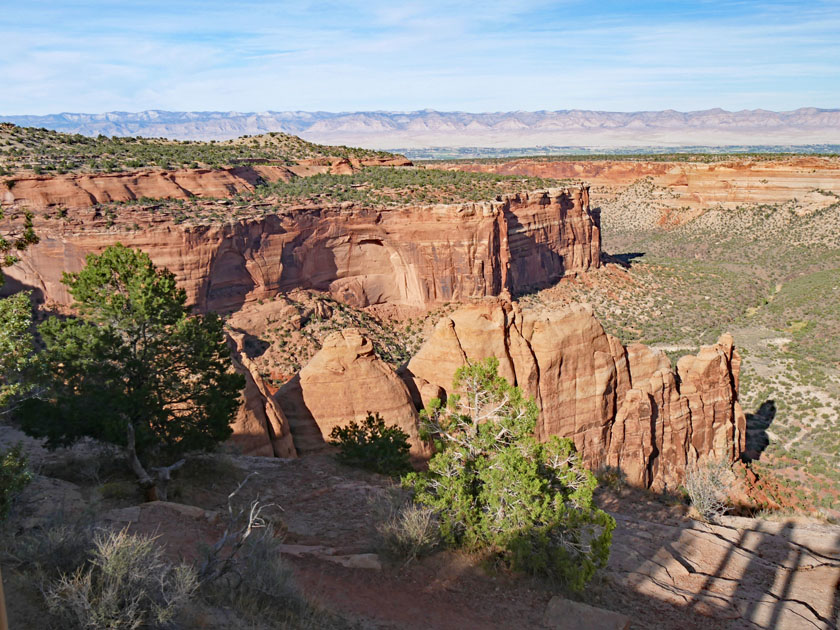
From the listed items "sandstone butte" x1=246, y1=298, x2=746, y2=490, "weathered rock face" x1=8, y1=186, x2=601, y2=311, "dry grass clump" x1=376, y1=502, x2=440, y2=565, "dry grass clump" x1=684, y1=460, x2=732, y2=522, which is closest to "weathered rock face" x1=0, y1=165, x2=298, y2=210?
"weathered rock face" x1=8, y1=186, x2=601, y2=311

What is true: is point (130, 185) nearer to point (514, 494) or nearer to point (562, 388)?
point (562, 388)

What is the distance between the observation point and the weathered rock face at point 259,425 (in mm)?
22000

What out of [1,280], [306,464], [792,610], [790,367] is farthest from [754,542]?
[790,367]

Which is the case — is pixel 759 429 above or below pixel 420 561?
below

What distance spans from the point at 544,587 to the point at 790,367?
39383 millimetres

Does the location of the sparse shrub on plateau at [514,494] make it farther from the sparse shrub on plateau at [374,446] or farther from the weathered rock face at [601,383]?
the weathered rock face at [601,383]

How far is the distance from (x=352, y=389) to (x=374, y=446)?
239 cm

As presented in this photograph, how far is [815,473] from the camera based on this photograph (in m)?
32.3

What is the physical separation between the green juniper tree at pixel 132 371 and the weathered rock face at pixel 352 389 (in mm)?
4903

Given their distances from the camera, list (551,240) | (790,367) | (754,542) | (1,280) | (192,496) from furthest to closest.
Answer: (551,240) → (790,367) → (754,542) → (192,496) → (1,280)

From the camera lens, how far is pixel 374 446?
21984 mm

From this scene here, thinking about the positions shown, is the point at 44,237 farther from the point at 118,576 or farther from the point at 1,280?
the point at 118,576

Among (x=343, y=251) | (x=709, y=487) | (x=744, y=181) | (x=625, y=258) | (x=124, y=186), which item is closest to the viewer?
(x=709, y=487)

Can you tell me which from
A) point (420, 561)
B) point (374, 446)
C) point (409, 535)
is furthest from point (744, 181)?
point (409, 535)
